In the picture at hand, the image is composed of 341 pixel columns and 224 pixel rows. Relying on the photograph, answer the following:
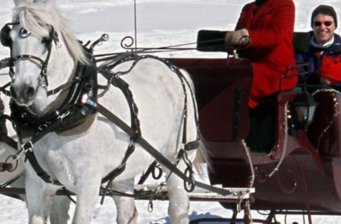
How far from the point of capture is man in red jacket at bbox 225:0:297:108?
679cm

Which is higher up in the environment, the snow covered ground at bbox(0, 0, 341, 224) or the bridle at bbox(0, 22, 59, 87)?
the bridle at bbox(0, 22, 59, 87)

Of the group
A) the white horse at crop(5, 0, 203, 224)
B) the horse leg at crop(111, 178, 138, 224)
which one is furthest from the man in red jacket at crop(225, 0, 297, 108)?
the horse leg at crop(111, 178, 138, 224)

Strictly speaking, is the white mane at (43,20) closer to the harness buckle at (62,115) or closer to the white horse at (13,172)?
the harness buckle at (62,115)

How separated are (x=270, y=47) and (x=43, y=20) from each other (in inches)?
80.2

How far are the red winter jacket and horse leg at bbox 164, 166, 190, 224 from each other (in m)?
0.77

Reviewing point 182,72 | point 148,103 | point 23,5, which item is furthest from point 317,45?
point 23,5

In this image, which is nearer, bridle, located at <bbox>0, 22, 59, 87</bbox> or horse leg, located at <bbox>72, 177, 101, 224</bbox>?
bridle, located at <bbox>0, 22, 59, 87</bbox>

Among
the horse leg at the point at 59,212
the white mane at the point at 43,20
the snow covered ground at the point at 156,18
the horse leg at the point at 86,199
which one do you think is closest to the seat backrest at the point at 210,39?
the horse leg at the point at 59,212

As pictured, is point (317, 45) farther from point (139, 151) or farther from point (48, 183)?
point (48, 183)

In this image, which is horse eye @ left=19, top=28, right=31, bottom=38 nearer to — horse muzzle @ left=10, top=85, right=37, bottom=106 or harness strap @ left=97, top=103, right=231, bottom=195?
horse muzzle @ left=10, top=85, right=37, bottom=106

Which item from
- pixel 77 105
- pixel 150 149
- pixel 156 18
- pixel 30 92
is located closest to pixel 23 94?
pixel 30 92

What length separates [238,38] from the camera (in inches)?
258

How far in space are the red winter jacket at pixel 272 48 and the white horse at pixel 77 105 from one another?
61 centimetres

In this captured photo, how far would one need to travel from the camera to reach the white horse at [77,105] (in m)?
5.24
